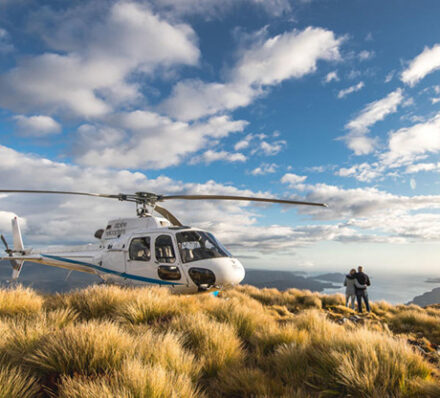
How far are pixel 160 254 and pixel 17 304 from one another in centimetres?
376

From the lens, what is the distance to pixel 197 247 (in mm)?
8750

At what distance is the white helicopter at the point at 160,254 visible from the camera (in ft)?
27.0

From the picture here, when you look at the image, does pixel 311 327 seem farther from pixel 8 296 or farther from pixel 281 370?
pixel 8 296

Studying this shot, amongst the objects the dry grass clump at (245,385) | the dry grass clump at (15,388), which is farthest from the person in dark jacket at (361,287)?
the dry grass clump at (15,388)

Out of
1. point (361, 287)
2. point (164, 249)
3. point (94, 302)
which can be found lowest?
point (361, 287)

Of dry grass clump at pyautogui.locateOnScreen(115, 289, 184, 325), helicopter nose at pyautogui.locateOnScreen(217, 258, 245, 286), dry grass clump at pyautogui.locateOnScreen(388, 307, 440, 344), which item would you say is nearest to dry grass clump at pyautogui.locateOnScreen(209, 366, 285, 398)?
dry grass clump at pyautogui.locateOnScreen(115, 289, 184, 325)

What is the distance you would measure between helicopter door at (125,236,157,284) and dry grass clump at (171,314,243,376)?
158 inches

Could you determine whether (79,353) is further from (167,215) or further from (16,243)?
(16,243)

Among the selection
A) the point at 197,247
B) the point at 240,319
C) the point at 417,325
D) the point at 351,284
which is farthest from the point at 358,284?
the point at 240,319

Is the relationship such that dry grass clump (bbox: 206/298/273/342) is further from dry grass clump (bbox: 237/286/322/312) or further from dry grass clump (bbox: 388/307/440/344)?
dry grass clump (bbox: 237/286/322/312)

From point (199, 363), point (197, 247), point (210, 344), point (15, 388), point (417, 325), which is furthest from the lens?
point (417, 325)

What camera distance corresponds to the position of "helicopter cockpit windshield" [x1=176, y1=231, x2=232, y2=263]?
8508mm

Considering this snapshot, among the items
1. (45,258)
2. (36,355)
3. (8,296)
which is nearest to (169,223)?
(8,296)

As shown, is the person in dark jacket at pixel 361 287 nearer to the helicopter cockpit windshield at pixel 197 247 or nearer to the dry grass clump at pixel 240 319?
the helicopter cockpit windshield at pixel 197 247
